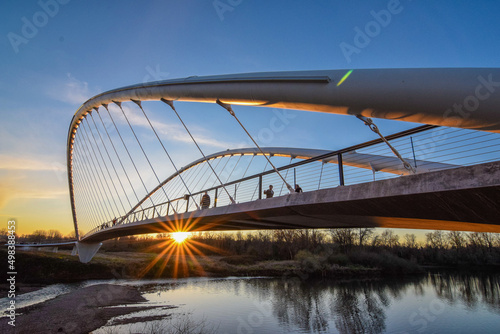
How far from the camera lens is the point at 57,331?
11062 millimetres

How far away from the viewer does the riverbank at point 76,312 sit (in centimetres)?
1144

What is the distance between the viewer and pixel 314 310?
17.3m

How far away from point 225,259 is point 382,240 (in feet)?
103

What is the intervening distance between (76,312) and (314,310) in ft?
40.8

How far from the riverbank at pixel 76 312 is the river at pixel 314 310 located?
2.99 feet

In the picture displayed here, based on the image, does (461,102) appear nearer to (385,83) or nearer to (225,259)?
(385,83)


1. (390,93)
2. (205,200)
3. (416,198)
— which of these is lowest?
(416,198)

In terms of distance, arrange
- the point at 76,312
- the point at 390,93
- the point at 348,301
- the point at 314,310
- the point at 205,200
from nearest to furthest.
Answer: the point at 390,93, the point at 205,200, the point at 76,312, the point at 314,310, the point at 348,301

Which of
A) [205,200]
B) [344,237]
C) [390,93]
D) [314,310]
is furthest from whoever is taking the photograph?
[344,237]

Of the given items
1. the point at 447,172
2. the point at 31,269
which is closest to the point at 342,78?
the point at 447,172

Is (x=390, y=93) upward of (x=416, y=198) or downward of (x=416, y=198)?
upward

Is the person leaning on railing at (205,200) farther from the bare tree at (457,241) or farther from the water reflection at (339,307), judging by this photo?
the bare tree at (457,241)

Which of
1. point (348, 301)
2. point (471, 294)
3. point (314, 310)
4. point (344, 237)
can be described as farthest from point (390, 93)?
point (344, 237)

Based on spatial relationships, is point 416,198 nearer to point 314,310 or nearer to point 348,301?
point 314,310
